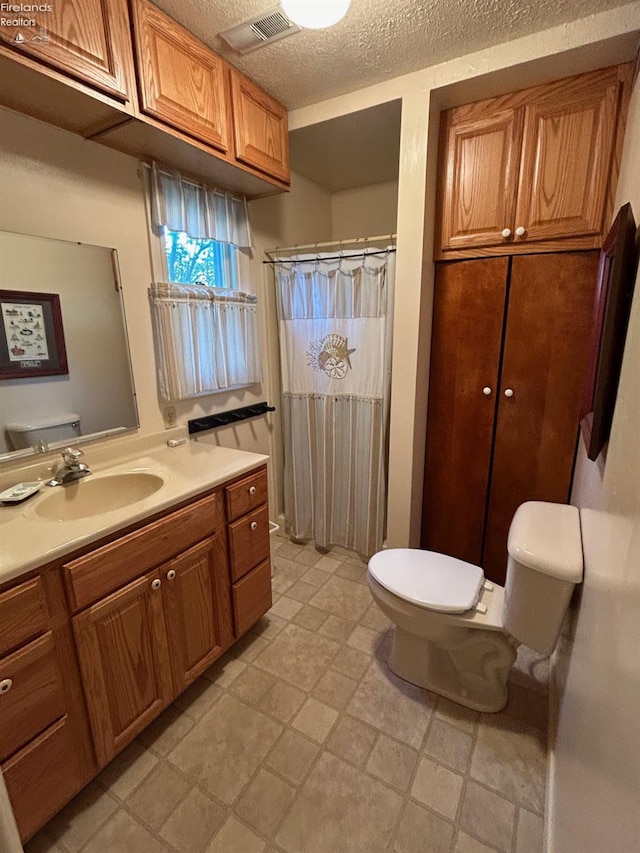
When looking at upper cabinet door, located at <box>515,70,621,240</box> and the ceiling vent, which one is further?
upper cabinet door, located at <box>515,70,621,240</box>

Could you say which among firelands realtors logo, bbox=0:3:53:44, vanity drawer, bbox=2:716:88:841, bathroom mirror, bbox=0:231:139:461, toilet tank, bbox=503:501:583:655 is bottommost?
vanity drawer, bbox=2:716:88:841

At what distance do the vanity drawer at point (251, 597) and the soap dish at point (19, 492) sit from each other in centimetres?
81

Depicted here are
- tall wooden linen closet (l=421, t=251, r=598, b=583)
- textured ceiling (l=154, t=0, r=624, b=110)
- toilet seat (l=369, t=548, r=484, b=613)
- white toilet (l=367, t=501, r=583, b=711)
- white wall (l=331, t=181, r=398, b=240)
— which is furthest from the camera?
white wall (l=331, t=181, r=398, b=240)

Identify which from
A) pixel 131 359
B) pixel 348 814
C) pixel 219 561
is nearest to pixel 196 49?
pixel 131 359

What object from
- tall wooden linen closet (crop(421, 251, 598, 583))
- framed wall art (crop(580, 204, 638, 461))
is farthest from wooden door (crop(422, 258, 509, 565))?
framed wall art (crop(580, 204, 638, 461))

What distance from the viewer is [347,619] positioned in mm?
1942

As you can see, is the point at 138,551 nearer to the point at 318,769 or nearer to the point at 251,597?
the point at 251,597

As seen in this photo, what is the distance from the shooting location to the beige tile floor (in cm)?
111

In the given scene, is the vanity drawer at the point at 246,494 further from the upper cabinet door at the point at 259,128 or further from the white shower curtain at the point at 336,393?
the upper cabinet door at the point at 259,128

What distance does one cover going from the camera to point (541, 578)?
3.84ft

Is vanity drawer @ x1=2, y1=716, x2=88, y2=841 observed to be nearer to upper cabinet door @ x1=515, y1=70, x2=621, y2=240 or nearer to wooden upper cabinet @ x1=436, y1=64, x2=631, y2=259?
wooden upper cabinet @ x1=436, y1=64, x2=631, y2=259

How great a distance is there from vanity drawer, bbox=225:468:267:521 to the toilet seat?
55 centimetres

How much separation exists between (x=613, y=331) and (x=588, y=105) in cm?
115

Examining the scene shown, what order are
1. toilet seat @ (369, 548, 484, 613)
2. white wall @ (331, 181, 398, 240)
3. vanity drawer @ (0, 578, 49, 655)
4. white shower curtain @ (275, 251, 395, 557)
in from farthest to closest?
white wall @ (331, 181, 398, 240) < white shower curtain @ (275, 251, 395, 557) < toilet seat @ (369, 548, 484, 613) < vanity drawer @ (0, 578, 49, 655)
